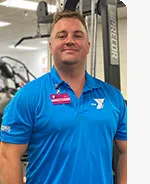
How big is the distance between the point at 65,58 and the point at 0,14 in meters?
5.92

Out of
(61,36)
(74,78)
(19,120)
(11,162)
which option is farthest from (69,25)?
(11,162)

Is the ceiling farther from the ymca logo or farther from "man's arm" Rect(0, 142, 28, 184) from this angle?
"man's arm" Rect(0, 142, 28, 184)

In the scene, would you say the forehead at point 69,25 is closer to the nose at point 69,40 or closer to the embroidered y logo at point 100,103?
the nose at point 69,40

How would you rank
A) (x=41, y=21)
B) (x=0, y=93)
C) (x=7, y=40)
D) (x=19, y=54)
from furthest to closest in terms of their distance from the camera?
(x=19, y=54)
(x=7, y=40)
(x=0, y=93)
(x=41, y=21)

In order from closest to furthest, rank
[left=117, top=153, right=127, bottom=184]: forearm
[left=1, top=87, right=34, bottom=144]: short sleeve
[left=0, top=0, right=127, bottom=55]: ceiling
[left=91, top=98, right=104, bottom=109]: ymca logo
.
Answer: [left=1, top=87, right=34, bottom=144]: short sleeve, [left=91, top=98, right=104, bottom=109]: ymca logo, [left=117, top=153, right=127, bottom=184]: forearm, [left=0, top=0, right=127, bottom=55]: ceiling

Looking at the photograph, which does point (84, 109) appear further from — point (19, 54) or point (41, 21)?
point (19, 54)

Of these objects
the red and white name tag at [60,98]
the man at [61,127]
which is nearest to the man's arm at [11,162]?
the man at [61,127]

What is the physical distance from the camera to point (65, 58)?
52.4 inches

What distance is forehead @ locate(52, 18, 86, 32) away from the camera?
1.38 meters

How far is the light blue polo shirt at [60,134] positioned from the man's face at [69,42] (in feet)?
0.47

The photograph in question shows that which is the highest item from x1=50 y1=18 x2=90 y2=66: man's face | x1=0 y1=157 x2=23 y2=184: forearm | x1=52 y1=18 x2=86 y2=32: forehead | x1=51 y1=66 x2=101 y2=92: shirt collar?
x1=52 y1=18 x2=86 y2=32: forehead

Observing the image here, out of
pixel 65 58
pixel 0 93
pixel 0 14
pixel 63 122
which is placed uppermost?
pixel 0 14

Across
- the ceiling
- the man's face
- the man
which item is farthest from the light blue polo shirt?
the ceiling
